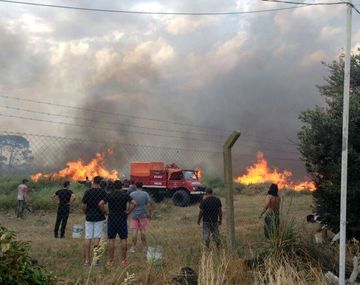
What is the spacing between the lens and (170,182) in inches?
966

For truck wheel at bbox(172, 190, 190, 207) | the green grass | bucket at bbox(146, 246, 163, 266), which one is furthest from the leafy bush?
truck wheel at bbox(172, 190, 190, 207)

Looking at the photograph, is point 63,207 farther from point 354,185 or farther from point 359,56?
point 359,56

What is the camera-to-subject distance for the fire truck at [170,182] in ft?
78.5

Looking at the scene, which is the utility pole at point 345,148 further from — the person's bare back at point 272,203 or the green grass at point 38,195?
the green grass at point 38,195

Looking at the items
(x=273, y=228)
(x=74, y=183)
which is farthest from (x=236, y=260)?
(x=74, y=183)

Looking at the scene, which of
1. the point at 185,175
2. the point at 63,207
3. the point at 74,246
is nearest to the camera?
the point at 74,246

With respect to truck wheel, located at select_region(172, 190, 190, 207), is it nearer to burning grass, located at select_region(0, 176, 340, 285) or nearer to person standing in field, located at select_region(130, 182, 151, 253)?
burning grass, located at select_region(0, 176, 340, 285)

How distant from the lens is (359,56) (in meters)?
14.4

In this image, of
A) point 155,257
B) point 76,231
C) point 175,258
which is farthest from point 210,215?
point 76,231

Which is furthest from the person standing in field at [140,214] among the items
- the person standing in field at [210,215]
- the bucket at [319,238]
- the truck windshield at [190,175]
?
the truck windshield at [190,175]

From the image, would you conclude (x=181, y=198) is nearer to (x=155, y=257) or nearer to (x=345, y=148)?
(x=155, y=257)

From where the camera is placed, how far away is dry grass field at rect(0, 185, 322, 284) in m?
5.96

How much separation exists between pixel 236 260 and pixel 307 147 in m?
4.74

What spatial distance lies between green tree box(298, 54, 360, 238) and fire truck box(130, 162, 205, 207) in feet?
43.8
